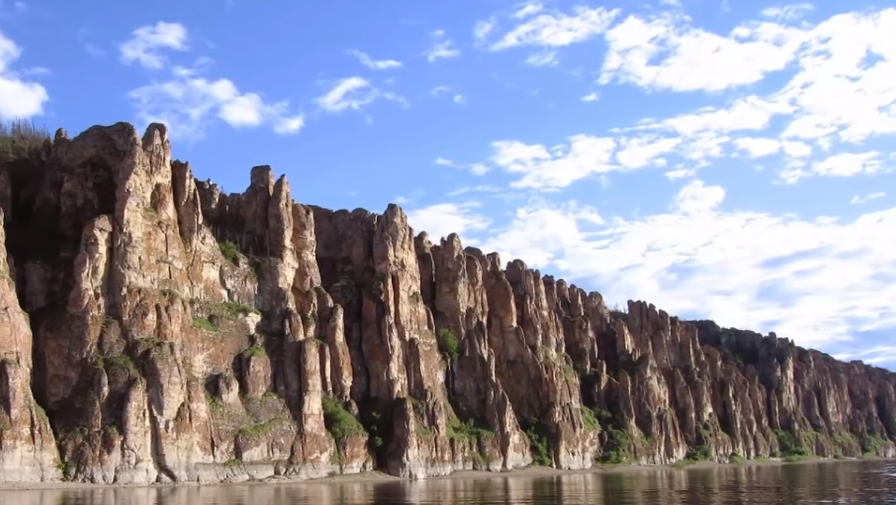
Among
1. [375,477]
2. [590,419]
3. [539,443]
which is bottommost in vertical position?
[375,477]

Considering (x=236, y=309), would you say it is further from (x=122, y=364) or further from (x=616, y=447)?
(x=616, y=447)

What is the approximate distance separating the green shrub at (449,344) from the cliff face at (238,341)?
28cm

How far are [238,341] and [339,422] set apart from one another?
62.1 ft

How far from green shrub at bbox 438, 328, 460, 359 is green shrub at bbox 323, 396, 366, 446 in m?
31.9

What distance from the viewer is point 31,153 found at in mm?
150125

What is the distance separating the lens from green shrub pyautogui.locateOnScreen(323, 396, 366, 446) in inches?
5364

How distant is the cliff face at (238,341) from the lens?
110 metres

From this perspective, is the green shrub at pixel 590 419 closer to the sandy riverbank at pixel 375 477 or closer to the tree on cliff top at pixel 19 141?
the sandy riverbank at pixel 375 477

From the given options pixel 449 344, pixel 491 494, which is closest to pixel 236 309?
pixel 449 344

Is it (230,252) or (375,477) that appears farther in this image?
(230,252)

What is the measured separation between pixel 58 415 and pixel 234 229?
2095 inches

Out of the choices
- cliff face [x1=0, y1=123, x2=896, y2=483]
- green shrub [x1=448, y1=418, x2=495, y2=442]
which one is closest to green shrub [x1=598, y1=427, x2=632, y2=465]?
cliff face [x1=0, y1=123, x2=896, y2=483]

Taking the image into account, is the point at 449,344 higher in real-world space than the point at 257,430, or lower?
higher

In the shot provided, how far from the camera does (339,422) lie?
454 feet
